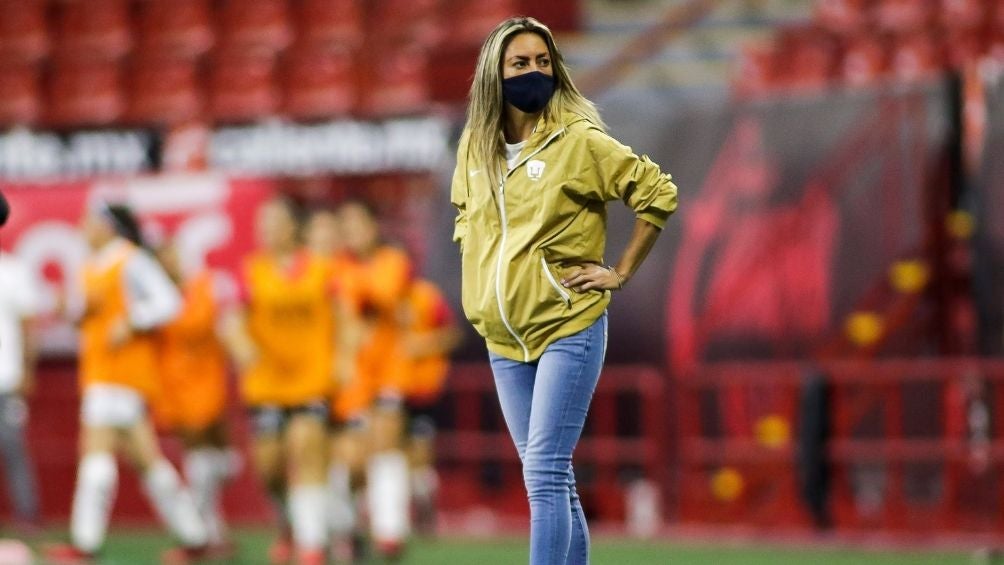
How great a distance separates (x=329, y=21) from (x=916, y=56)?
20.3 feet

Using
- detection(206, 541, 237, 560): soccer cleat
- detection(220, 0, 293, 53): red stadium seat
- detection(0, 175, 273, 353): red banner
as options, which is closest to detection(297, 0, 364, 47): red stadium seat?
detection(220, 0, 293, 53): red stadium seat

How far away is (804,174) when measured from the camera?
1262cm

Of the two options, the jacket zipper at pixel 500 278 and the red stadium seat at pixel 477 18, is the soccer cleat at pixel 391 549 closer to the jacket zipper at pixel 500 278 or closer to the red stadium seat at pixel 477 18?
the jacket zipper at pixel 500 278

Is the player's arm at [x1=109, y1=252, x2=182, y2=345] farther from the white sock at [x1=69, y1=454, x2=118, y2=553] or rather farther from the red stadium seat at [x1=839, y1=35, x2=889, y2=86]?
the red stadium seat at [x1=839, y1=35, x2=889, y2=86]

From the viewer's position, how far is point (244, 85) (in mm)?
17312

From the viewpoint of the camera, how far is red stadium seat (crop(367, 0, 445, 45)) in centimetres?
1764

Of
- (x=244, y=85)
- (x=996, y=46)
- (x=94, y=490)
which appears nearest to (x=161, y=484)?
(x=94, y=490)

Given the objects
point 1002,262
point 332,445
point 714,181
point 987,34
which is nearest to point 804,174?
point 714,181

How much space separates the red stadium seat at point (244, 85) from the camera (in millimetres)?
17141

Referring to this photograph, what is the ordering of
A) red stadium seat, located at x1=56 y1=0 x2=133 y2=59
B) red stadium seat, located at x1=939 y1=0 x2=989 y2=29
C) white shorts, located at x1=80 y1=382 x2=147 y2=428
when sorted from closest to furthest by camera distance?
1. white shorts, located at x1=80 y1=382 x2=147 y2=428
2. red stadium seat, located at x1=939 y1=0 x2=989 y2=29
3. red stadium seat, located at x1=56 y1=0 x2=133 y2=59

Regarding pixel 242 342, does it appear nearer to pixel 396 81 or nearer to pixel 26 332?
pixel 26 332

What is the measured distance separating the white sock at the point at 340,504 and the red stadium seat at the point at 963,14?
5957 mm

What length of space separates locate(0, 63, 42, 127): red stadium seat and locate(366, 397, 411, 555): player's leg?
731 centimetres

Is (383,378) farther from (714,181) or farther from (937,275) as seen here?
(937,275)
